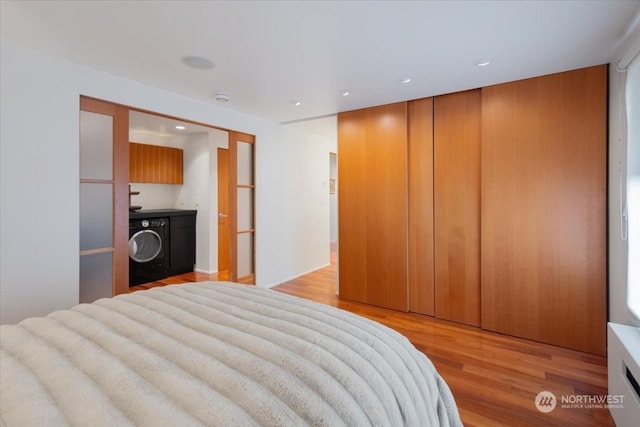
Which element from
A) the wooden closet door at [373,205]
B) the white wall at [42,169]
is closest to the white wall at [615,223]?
the wooden closet door at [373,205]

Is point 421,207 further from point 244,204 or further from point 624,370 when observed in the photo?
point 244,204

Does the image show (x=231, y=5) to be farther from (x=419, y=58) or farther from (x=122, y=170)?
(x=122, y=170)

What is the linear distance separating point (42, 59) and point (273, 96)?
1913mm

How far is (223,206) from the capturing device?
5.20 metres

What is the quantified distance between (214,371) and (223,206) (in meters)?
4.59

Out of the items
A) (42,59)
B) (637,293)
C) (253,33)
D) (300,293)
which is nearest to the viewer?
(637,293)

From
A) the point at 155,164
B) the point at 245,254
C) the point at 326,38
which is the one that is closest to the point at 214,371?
the point at 326,38

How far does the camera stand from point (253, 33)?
1994 mm

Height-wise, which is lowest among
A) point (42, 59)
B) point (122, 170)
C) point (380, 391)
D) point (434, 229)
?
point (380, 391)

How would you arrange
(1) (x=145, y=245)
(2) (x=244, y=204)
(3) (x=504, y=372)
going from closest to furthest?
(3) (x=504, y=372)
(2) (x=244, y=204)
(1) (x=145, y=245)

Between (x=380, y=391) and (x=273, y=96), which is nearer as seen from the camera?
(x=380, y=391)

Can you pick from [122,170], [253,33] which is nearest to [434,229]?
[253,33]

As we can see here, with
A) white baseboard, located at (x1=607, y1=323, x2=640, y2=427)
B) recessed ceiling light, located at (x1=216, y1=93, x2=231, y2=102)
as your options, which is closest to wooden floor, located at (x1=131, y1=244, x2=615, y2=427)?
white baseboard, located at (x1=607, y1=323, x2=640, y2=427)
